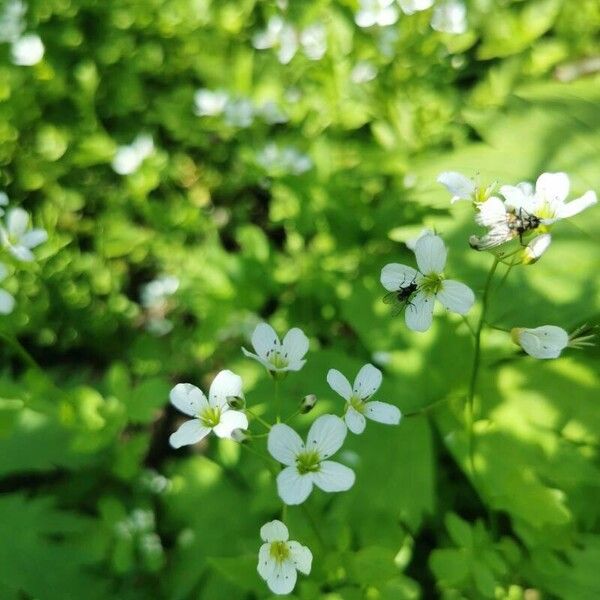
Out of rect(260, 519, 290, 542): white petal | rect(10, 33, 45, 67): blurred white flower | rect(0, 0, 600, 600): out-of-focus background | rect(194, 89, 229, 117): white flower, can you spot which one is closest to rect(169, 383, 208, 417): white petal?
rect(260, 519, 290, 542): white petal

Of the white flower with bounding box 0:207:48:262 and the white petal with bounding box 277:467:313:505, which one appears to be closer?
the white petal with bounding box 277:467:313:505

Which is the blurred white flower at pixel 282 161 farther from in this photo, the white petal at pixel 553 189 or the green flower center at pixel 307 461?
the green flower center at pixel 307 461

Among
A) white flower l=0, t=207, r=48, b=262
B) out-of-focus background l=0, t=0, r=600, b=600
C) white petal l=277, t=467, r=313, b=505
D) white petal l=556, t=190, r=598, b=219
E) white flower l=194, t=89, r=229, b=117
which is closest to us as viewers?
white petal l=277, t=467, r=313, b=505

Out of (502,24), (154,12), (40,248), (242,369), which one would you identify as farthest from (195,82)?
(242,369)

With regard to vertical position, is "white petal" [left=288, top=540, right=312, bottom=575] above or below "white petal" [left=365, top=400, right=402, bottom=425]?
below

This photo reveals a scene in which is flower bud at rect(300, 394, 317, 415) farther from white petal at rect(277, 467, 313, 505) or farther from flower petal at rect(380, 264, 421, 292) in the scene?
flower petal at rect(380, 264, 421, 292)

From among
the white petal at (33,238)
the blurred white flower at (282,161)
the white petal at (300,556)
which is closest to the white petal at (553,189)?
the white petal at (300,556)

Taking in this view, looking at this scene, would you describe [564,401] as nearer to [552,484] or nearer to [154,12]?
[552,484]

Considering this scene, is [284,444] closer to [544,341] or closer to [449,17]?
[544,341]
